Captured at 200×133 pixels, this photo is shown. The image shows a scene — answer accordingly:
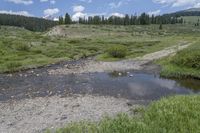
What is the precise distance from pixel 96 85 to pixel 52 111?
13.6 meters

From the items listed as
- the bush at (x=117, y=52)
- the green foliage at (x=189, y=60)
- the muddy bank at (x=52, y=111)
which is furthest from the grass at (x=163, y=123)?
the bush at (x=117, y=52)

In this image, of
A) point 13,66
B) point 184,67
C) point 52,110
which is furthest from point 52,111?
point 13,66

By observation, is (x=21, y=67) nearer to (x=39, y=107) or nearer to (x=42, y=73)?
(x=42, y=73)

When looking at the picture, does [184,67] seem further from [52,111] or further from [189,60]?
[52,111]

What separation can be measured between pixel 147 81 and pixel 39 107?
18.9 metres

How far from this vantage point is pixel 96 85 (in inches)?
1577

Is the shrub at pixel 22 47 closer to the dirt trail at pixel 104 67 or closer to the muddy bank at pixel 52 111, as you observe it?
the dirt trail at pixel 104 67

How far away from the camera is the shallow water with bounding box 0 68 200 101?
114ft

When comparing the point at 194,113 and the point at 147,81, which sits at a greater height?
the point at 194,113

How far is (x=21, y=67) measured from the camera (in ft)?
182

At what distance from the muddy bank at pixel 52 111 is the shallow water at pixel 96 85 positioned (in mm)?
2963

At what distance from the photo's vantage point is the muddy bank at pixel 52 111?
23.2 meters

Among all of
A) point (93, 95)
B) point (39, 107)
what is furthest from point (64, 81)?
point (39, 107)

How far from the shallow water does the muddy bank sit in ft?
9.72
